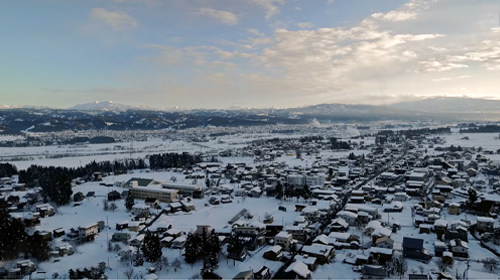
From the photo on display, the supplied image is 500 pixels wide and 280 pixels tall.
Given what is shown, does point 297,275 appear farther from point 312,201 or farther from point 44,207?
point 44,207

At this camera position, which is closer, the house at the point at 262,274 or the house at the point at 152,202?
the house at the point at 262,274

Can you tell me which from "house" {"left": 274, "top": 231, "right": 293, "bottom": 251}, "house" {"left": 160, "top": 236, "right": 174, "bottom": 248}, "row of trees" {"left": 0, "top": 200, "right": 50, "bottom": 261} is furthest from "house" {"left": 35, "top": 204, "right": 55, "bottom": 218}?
"house" {"left": 274, "top": 231, "right": 293, "bottom": 251}

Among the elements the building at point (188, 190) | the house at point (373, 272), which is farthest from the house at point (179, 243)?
the building at point (188, 190)

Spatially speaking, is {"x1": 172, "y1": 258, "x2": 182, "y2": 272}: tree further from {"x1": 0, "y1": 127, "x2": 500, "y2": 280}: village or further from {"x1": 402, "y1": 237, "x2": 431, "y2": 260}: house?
{"x1": 402, "y1": 237, "x2": 431, "y2": 260}: house

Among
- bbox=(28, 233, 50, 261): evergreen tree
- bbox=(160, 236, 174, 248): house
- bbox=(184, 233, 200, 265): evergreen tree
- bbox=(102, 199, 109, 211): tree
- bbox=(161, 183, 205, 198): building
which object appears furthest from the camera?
bbox=(161, 183, 205, 198): building

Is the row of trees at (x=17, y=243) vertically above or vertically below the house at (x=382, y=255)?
above

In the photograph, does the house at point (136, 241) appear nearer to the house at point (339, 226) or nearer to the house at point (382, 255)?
the house at point (339, 226)

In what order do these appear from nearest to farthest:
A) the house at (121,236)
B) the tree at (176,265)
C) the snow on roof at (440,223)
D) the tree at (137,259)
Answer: the tree at (176,265)
the tree at (137,259)
the house at (121,236)
the snow on roof at (440,223)

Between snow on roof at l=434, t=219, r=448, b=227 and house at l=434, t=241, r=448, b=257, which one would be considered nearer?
house at l=434, t=241, r=448, b=257
